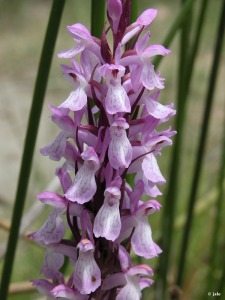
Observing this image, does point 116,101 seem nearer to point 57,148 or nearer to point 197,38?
point 57,148

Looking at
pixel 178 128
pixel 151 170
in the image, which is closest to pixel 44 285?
pixel 151 170

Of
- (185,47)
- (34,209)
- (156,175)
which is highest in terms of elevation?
(185,47)

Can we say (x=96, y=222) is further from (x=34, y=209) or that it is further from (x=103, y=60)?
(x=34, y=209)

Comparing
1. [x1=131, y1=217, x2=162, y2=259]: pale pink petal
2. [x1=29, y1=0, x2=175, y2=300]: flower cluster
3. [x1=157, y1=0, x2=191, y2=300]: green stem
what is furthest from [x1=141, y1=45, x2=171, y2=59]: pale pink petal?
[x1=157, y1=0, x2=191, y2=300]: green stem

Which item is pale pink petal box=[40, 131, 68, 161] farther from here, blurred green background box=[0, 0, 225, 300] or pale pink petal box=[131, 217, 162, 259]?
blurred green background box=[0, 0, 225, 300]

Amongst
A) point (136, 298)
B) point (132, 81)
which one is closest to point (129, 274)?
point (136, 298)

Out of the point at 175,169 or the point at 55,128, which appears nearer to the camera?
the point at 175,169
